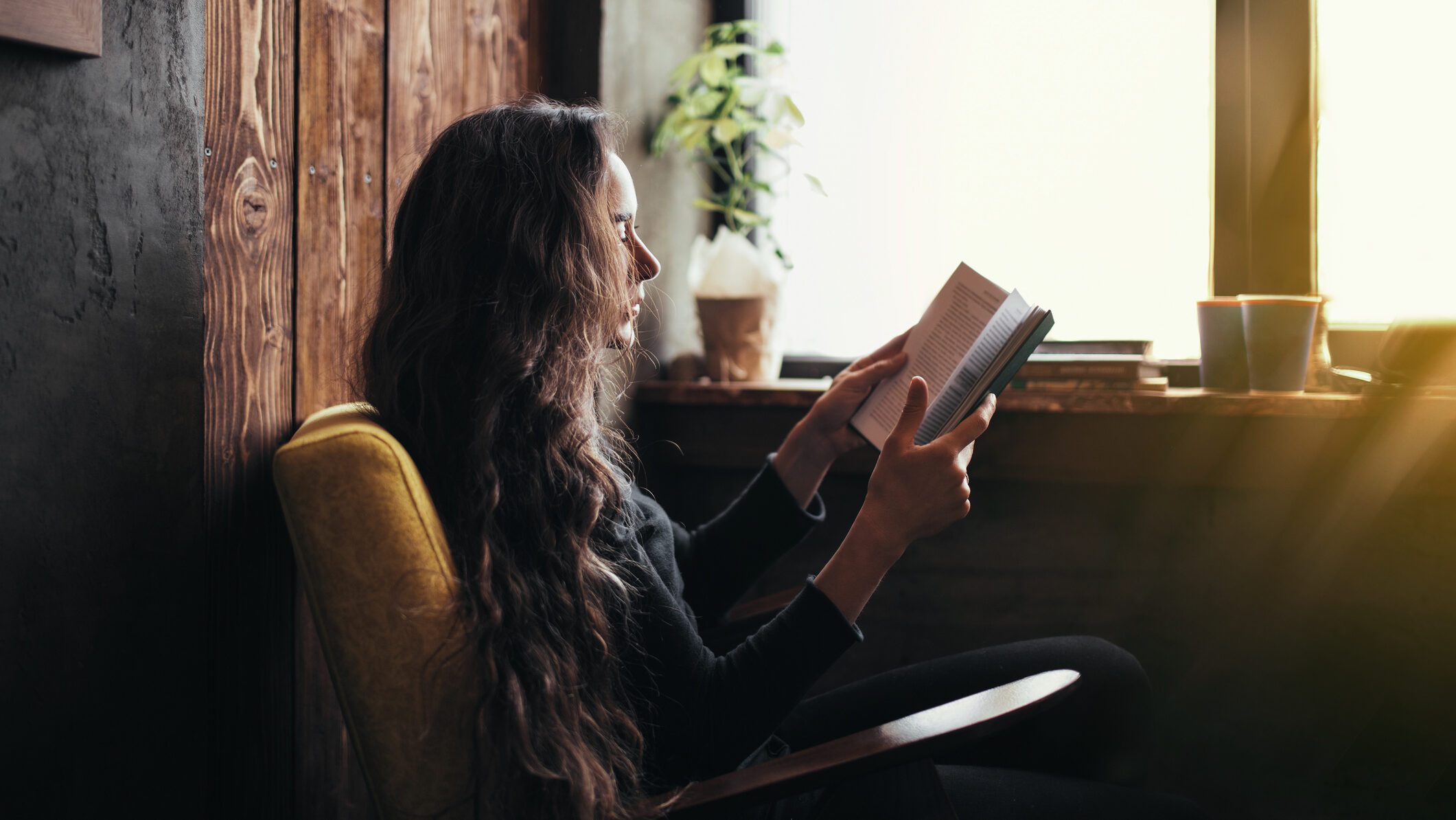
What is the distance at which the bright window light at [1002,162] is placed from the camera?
5.20 ft

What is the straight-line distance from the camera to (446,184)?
2.92 ft

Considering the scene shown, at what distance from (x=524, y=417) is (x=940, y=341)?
56 centimetres

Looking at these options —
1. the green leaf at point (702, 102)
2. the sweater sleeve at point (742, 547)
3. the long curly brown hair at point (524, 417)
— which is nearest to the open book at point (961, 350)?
the sweater sleeve at point (742, 547)

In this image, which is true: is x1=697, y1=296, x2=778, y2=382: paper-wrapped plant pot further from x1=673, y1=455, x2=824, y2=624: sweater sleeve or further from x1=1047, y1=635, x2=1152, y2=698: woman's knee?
x1=1047, y1=635, x2=1152, y2=698: woman's knee

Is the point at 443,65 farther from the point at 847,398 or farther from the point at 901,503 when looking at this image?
the point at 901,503

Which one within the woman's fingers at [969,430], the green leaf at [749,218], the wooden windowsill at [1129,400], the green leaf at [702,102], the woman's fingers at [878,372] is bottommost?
the woman's fingers at [969,430]

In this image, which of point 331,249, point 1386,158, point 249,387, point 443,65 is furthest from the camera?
point 1386,158

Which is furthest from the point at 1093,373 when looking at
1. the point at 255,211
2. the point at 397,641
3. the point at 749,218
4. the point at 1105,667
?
the point at 255,211

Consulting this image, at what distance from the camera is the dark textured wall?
0.74 meters

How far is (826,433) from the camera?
1.24m

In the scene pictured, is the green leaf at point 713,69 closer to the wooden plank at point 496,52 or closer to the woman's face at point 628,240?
the wooden plank at point 496,52

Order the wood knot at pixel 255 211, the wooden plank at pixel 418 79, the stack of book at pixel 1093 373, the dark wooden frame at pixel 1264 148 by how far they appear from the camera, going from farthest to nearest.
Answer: the dark wooden frame at pixel 1264 148 < the stack of book at pixel 1093 373 < the wooden plank at pixel 418 79 < the wood knot at pixel 255 211

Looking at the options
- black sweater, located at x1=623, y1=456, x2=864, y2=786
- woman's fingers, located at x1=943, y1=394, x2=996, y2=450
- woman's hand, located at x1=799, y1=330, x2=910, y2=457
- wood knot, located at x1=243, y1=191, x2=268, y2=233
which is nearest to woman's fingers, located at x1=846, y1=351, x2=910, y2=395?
woman's hand, located at x1=799, y1=330, x2=910, y2=457

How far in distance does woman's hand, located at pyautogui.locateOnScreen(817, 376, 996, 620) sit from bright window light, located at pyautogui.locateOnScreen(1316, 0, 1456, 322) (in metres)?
1.02
